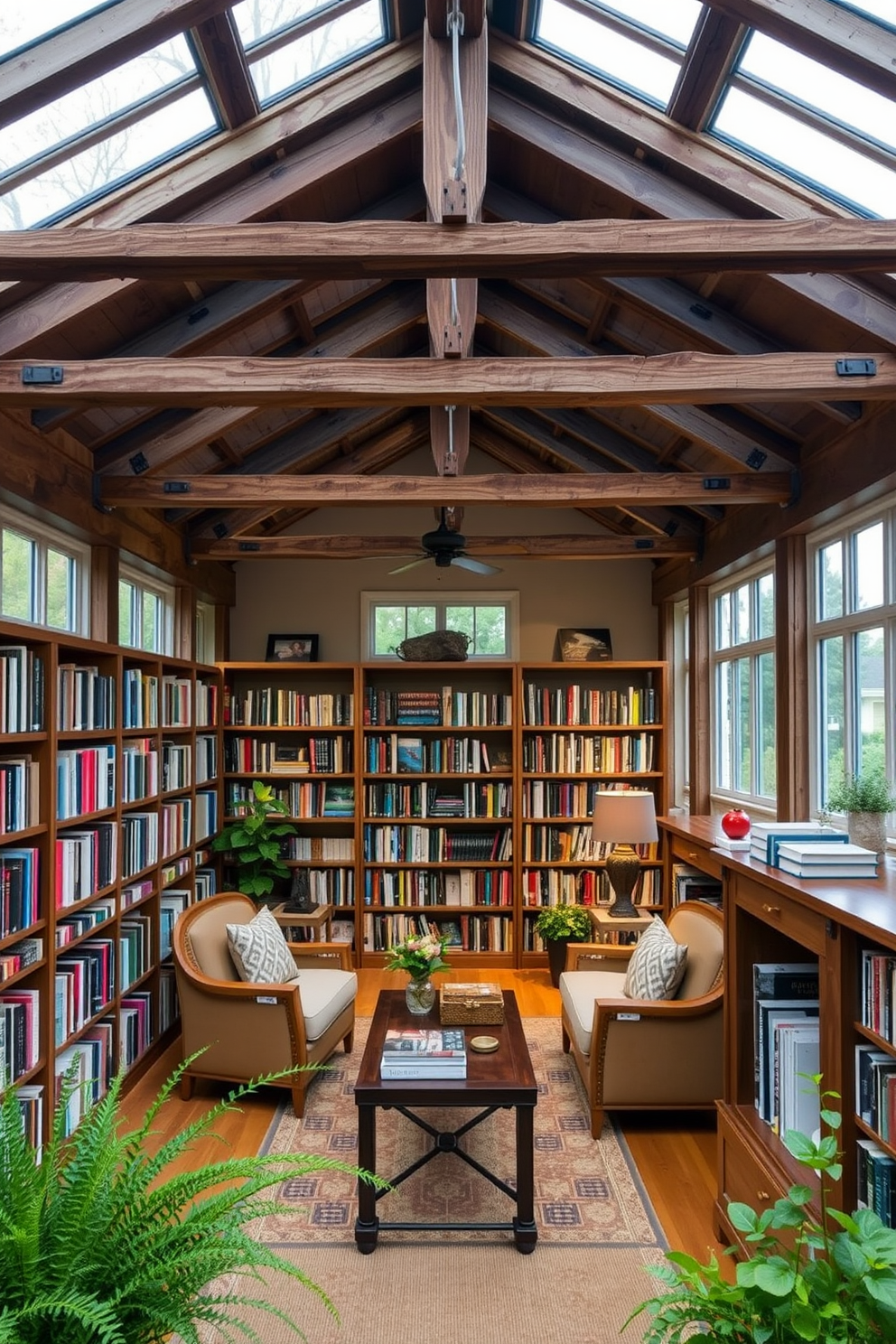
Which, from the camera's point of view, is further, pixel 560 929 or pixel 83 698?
pixel 560 929

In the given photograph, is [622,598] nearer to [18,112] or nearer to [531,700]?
[531,700]

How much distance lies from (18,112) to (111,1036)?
11.9 feet

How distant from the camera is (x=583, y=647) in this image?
273 inches

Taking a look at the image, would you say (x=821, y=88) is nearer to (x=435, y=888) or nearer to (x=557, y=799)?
(x=557, y=799)

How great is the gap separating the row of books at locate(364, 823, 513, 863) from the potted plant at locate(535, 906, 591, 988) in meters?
0.67

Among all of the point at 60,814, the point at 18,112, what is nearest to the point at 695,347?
the point at 18,112

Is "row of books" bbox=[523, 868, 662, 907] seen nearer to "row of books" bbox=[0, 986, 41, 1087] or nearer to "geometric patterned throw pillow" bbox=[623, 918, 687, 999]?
"geometric patterned throw pillow" bbox=[623, 918, 687, 999]

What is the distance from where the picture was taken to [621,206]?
3721 millimetres

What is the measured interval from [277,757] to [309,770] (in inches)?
10.7

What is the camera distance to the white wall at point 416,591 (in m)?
7.21

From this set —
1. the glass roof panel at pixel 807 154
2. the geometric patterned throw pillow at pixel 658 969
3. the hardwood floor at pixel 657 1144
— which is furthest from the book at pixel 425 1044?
the glass roof panel at pixel 807 154

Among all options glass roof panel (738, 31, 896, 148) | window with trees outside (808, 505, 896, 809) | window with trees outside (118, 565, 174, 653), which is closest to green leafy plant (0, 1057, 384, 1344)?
window with trees outside (808, 505, 896, 809)

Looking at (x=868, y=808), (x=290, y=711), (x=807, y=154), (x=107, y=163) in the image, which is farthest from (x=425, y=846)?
(x=807, y=154)

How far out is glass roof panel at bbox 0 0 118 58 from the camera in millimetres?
2398
